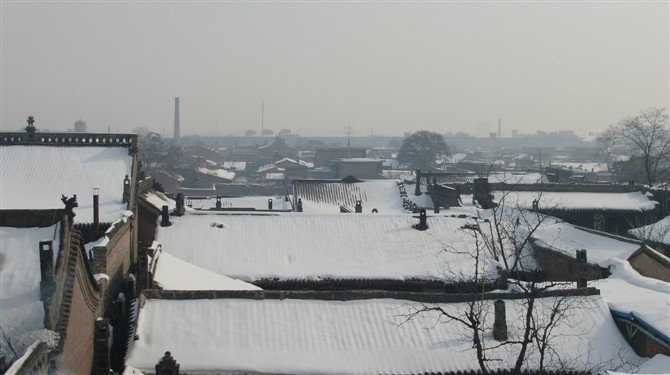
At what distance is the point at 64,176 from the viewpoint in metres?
28.3

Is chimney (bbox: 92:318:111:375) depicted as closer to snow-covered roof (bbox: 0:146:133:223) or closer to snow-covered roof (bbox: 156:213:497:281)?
snow-covered roof (bbox: 0:146:133:223)

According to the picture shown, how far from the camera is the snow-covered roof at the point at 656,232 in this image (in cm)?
3559

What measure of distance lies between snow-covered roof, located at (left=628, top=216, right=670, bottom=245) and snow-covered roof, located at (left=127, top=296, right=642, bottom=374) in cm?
1858

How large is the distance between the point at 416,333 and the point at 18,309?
30.5 feet

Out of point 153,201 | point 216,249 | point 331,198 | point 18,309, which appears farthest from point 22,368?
point 331,198

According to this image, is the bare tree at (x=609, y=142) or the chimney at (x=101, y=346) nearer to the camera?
the chimney at (x=101, y=346)

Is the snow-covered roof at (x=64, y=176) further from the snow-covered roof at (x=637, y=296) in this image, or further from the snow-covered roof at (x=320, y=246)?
the snow-covered roof at (x=637, y=296)

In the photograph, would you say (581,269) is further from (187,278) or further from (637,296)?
(187,278)

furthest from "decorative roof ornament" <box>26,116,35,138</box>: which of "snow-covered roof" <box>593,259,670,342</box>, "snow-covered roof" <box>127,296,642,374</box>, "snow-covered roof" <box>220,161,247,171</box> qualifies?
"snow-covered roof" <box>220,161,247,171</box>

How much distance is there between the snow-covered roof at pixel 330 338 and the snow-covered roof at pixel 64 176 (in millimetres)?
8808

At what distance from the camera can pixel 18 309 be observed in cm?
1334

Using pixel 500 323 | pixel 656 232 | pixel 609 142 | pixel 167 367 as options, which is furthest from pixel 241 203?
pixel 609 142

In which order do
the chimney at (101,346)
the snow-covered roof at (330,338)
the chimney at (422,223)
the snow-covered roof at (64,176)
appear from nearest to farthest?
the chimney at (101,346) → the snow-covered roof at (330,338) → the snow-covered roof at (64,176) → the chimney at (422,223)

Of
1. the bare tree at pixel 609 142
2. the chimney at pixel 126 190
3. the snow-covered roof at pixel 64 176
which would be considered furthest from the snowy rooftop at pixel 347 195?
the bare tree at pixel 609 142
